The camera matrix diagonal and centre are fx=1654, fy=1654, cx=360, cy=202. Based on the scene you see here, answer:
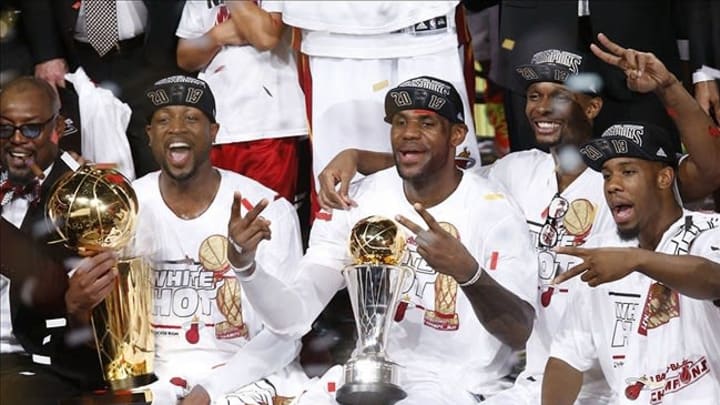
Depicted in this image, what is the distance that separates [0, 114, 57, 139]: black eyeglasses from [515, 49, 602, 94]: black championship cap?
1377mm

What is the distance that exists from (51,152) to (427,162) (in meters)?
1.09

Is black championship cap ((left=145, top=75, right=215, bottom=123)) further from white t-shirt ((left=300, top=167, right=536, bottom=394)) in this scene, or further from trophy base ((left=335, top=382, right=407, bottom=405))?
trophy base ((left=335, top=382, right=407, bottom=405))

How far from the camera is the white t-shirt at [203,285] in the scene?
4.59m

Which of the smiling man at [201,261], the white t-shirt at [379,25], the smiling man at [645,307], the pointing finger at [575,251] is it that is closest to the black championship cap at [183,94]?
the smiling man at [201,261]

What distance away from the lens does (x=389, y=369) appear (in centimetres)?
418

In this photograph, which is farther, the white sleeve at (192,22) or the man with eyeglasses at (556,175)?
the white sleeve at (192,22)

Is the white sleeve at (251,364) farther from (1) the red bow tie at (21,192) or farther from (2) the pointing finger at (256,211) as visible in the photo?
(1) the red bow tie at (21,192)

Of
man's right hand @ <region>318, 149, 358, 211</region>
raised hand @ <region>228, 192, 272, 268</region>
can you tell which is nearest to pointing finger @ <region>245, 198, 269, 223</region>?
raised hand @ <region>228, 192, 272, 268</region>

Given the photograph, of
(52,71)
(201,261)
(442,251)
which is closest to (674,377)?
(442,251)

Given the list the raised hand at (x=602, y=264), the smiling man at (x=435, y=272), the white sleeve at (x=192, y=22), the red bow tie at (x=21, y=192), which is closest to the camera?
the raised hand at (x=602, y=264)

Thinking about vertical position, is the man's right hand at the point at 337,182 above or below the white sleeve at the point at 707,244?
above

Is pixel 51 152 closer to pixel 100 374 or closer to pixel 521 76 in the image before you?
pixel 100 374

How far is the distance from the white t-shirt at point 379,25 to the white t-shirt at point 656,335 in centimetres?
94

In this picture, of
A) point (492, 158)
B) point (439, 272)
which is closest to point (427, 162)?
point (439, 272)
